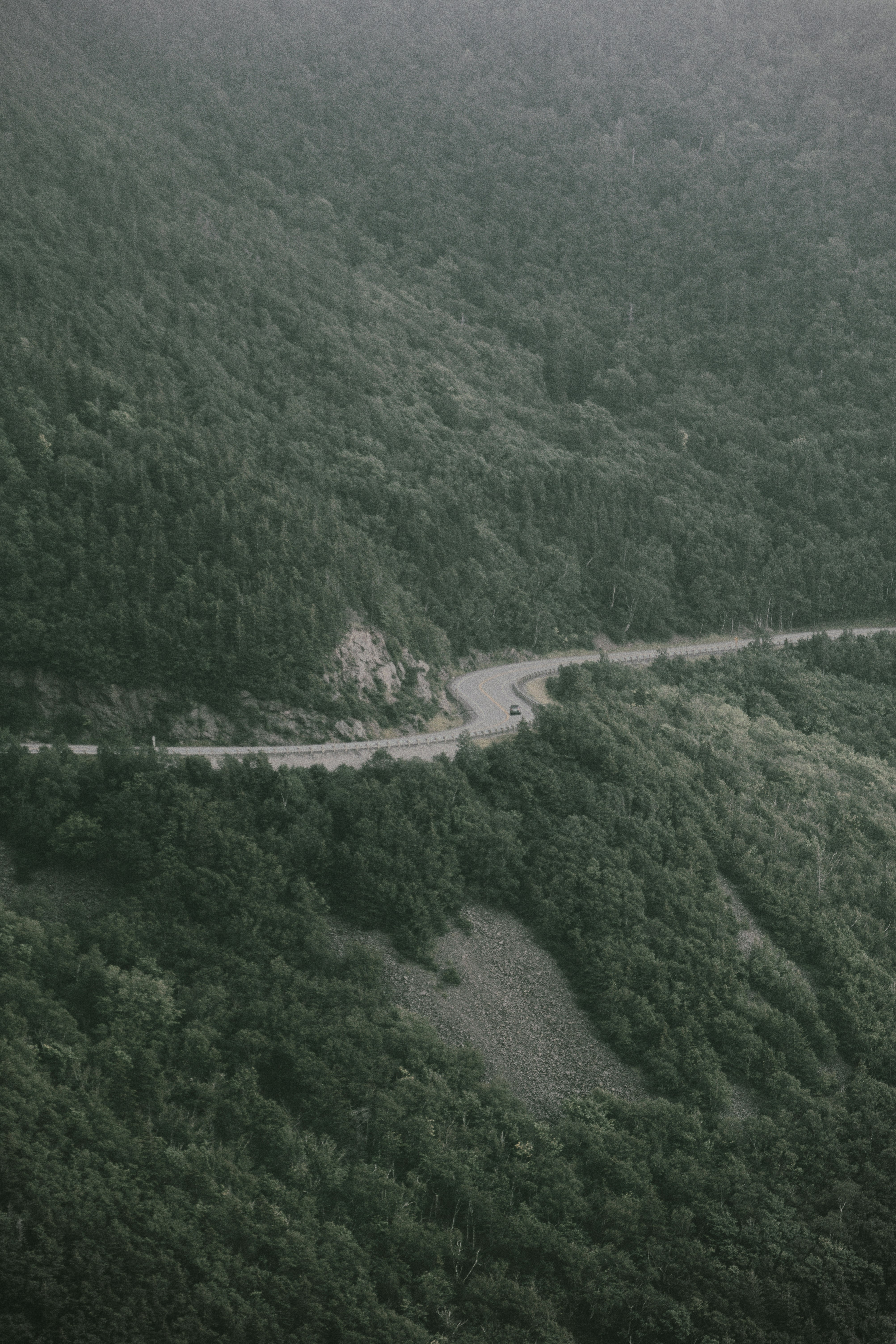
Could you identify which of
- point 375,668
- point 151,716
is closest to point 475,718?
point 375,668

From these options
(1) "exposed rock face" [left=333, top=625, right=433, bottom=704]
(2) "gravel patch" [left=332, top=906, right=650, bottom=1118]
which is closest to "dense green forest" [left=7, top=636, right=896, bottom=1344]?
(2) "gravel patch" [left=332, top=906, right=650, bottom=1118]

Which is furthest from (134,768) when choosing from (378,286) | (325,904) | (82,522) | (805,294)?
(805,294)

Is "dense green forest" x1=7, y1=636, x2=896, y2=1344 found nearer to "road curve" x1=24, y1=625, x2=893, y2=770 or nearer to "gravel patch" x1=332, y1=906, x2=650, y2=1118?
"gravel patch" x1=332, y1=906, x2=650, y2=1118

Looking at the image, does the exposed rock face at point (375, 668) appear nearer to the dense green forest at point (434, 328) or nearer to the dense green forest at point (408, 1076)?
the dense green forest at point (434, 328)

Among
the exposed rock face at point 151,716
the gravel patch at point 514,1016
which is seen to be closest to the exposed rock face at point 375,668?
the exposed rock face at point 151,716

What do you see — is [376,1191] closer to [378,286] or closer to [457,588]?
[457,588]

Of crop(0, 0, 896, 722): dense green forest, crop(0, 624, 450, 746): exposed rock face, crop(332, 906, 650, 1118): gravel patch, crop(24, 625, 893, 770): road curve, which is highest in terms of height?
crop(0, 0, 896, 722): dense green forest
